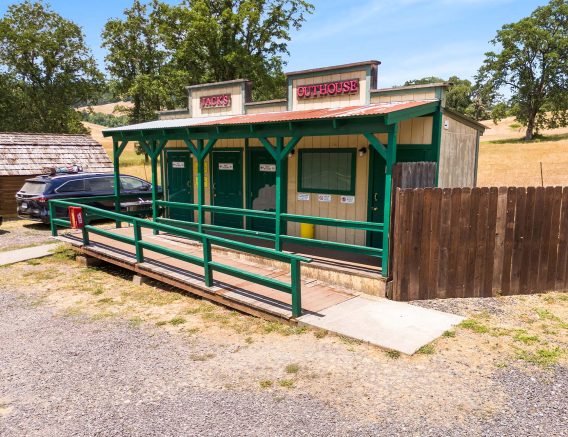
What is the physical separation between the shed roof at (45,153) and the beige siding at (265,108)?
1120cm

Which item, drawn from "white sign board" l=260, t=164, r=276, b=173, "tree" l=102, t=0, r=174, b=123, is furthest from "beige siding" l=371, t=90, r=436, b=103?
"tree" l=102, t=0, r=174, b=123

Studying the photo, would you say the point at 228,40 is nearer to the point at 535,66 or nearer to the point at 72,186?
the point at 72,186

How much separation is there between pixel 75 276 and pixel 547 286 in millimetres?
9277

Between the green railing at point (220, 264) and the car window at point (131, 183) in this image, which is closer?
the green railing at point (220, 264)

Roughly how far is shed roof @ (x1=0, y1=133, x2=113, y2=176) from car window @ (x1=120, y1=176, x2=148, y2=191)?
4336 millimetres

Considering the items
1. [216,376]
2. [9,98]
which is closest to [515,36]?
[9,98]

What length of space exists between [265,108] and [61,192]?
7.86m

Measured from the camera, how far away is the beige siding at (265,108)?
10.3 metres

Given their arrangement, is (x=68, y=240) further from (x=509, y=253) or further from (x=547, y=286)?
(x=547, y=286)

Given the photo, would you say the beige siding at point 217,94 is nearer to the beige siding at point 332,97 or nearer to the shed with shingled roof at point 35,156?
the beige siding at point 332,97

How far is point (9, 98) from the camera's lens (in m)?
37.1

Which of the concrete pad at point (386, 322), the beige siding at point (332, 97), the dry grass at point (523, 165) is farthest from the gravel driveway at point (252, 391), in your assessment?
the dry grass at point (523, 165)

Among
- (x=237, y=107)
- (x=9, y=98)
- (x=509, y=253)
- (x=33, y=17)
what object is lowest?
(x=509, y=253)

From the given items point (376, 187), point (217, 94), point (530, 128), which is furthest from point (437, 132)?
point (530, 128)
